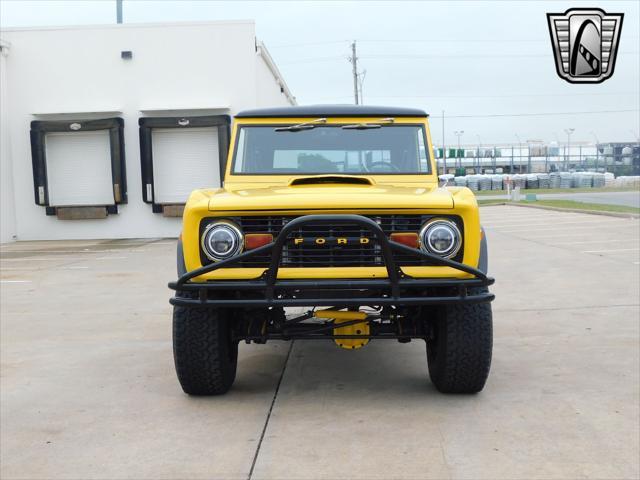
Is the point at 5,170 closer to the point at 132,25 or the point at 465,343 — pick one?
the point at 132,25

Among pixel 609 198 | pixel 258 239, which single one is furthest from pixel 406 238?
pixel 609 198

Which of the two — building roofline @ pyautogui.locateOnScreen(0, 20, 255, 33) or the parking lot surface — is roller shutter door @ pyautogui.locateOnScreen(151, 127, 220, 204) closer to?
building roofline @ pyautogui.locateOnScreen(0, 20, 255, 33)

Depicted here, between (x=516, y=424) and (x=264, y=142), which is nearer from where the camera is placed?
(x=516, y=424)

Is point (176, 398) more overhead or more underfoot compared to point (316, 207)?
more underfoot

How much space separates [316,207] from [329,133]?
60.1 inches

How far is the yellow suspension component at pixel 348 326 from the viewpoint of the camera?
14.3 ft

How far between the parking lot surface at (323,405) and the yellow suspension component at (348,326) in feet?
1.13

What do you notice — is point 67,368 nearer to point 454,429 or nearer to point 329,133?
point 329,133

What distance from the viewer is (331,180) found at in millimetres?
5043

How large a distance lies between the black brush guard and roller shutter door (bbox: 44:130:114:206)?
15.7 metres

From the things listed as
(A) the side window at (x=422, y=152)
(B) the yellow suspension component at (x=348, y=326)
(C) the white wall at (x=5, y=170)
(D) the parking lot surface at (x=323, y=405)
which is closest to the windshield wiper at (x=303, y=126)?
(A) the side window at (x=422, y=152)

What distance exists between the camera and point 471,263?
4.10 meters

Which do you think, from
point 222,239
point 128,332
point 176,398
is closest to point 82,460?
point 176,398

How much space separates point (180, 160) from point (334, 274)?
50.2 feet
